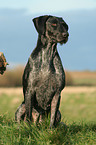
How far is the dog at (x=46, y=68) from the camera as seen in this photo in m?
4.87

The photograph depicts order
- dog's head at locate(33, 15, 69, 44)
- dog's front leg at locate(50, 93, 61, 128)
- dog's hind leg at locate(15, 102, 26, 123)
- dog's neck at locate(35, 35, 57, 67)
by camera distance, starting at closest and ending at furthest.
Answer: dog's head at locate(33, 15, 69, 44)
dog's neck at locate(35, 35, 57, 67)
dog's front leg at locate(50, 93, 61, 128)
dog's hind leg at locate(15, 102, 26, 123)

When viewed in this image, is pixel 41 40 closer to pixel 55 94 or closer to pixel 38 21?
pixel 38 21

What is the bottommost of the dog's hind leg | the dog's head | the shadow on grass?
the shadow on grass

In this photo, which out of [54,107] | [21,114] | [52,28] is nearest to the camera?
[52,28]

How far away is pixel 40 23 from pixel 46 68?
0.81 metres

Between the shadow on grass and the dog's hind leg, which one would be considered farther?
the dog's hind leg

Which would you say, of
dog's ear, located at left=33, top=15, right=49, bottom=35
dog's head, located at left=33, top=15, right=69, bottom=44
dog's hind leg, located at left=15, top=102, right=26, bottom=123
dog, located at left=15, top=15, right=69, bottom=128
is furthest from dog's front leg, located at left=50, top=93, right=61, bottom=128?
dog's ear, located at left=33, top=15, right=49, bottom=35

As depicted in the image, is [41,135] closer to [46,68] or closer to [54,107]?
[54,107]

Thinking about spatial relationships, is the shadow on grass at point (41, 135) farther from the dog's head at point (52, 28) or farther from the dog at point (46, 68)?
the dog's head at point (52, 28)

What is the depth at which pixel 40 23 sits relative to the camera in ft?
16.2

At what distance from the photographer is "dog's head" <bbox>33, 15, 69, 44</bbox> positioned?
15.8 ft

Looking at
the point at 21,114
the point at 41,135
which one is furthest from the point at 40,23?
the point at 41,135

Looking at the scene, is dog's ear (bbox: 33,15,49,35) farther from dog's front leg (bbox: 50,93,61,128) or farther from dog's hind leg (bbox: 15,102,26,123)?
dog's hind leg (bbox: 15,102,26,123)

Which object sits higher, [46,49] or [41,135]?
[46,49]
